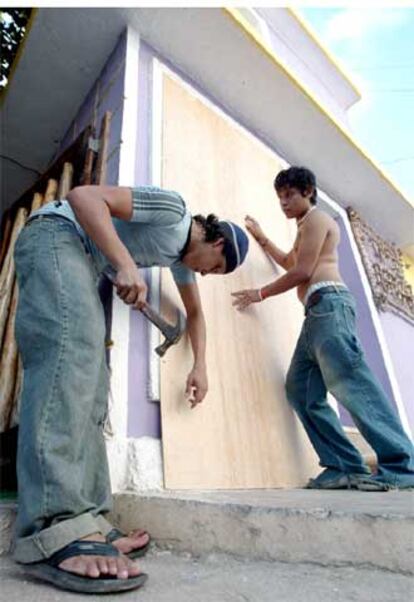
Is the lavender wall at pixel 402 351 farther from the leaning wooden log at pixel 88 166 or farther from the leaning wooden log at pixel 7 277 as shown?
the leaning wooden log at pixel 7 277

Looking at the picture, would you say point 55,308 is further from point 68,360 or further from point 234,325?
point 234,325

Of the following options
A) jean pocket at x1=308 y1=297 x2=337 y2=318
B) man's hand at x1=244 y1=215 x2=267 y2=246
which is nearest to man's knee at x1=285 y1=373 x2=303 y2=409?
jean pocket at x1=308 y1=297 x2=337 y2=318

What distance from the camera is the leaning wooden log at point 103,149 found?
202 centimetres

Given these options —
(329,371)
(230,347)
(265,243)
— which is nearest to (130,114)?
(265,243)

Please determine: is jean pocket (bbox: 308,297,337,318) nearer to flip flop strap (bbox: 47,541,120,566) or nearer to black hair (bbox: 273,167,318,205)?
black hair (bbox: 273,167,318,205)

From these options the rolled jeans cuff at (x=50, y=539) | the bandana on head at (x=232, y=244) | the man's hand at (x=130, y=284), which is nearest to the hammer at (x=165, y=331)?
the bandana on head at (x=232, y=244)

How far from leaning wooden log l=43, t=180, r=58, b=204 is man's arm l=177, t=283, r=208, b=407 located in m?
1.05

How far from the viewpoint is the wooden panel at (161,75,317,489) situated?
1.70 meters

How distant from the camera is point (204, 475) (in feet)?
5.38

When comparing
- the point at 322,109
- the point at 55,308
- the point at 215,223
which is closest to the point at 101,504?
the point at 55,308

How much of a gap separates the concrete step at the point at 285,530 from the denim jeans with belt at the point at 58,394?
19 cm

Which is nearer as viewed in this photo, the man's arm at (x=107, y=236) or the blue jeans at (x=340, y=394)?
the man's arm at (x=107, y=236)

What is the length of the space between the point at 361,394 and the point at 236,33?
6.98 feet

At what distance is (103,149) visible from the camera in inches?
83.0
